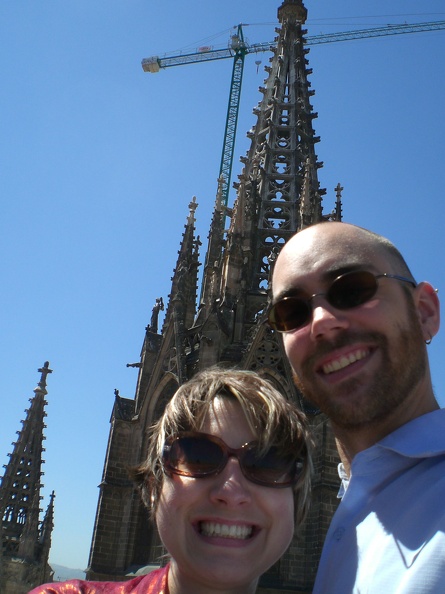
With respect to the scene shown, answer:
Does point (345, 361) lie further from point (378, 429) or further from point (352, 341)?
point (378, 429)

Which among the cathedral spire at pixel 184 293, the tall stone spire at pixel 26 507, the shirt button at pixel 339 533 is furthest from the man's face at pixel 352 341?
the tall stone spire at pixel 26 507

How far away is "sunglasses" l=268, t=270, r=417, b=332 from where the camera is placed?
2383mm

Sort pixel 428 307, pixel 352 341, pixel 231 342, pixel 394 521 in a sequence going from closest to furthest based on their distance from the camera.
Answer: pixel 394 521 → pixel 352 341 → pixel 428 307 → pixel 231 342

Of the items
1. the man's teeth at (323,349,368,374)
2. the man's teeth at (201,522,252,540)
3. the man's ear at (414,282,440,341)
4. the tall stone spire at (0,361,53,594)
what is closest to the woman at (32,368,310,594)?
the man's teeth at (201,522,252,540)

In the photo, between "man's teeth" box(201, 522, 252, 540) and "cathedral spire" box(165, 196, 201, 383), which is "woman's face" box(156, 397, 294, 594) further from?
"cathedral spire" box(165, 196, 201, 383)

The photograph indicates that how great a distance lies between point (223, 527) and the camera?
2.16 metres

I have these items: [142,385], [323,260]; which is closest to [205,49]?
[142,385]

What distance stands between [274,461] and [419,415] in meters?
0.61

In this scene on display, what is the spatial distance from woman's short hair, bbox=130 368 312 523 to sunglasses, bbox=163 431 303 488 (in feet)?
0.16

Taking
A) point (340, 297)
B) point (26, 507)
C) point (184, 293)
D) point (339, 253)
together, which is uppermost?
point (184, 293)

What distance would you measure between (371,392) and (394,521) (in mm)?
485

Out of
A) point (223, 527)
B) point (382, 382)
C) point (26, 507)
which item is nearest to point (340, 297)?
point (382, 382)

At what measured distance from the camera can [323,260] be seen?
→ 2.56 m

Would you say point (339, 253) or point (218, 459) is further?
point (339, 253)
